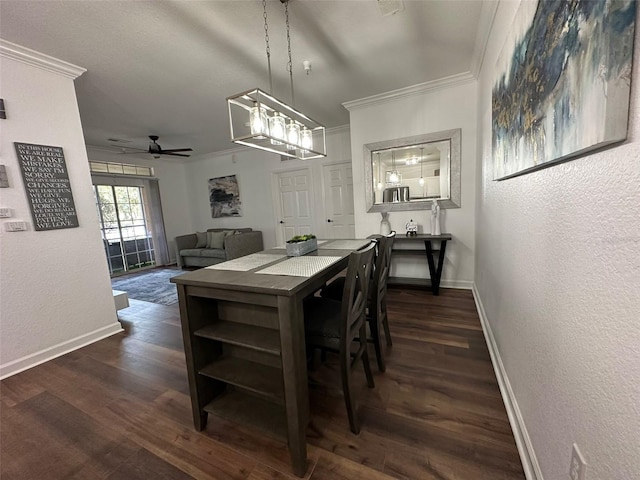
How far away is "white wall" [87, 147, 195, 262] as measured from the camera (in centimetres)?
596

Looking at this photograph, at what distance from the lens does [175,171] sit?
6.39m

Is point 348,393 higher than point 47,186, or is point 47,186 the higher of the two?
point 47,186

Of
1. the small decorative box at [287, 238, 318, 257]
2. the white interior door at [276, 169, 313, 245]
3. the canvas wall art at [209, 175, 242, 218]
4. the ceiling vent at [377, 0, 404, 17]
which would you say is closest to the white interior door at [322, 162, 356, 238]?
the white interior door at [276, 169, 313, 245]

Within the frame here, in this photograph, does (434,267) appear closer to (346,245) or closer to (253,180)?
(346,245)

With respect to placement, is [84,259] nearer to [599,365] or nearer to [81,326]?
[81,326]

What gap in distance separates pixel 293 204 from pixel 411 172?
2661 millimetres

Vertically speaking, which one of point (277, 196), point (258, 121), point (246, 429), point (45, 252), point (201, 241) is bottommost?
point (246, 429)

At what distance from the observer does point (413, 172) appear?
11.2 ft

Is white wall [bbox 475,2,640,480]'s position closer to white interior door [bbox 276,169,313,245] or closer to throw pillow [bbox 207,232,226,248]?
white interior door [bbox 276,169,313,245]

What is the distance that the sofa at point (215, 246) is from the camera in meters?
5.19

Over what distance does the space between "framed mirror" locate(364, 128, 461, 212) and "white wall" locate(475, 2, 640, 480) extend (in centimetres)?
199

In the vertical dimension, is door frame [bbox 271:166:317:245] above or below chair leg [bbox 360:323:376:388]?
above

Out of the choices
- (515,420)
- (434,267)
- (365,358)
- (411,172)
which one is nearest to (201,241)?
(411,172)

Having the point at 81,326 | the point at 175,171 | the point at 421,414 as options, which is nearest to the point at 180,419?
the point at 421,414
